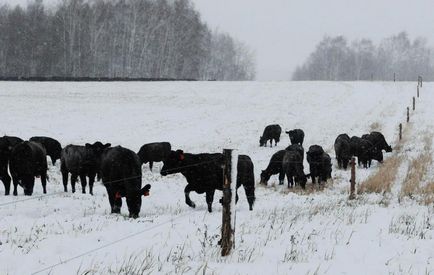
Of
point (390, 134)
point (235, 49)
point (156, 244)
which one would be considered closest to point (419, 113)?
point (390, 134)

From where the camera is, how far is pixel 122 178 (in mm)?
11023

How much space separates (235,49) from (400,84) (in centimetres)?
6583

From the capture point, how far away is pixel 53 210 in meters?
11.3

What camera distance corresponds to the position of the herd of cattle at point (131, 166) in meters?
11.0

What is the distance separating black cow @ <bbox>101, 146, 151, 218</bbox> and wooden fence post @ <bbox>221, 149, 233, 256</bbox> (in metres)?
3.86

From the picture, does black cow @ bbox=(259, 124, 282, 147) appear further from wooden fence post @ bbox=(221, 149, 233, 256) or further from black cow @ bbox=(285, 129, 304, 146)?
wooden fence post @ bbox=(221, 149, 233, 256)

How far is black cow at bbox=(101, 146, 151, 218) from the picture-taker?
10609mm

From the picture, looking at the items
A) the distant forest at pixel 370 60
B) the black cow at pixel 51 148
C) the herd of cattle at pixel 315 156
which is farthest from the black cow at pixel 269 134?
the distant forest at pixel 370 60

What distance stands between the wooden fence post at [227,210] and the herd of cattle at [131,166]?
3362 millimetres

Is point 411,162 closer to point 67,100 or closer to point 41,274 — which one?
point 41,274

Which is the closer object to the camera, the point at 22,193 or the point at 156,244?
the point at 156,244

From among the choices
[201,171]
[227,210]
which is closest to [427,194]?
[201,171]

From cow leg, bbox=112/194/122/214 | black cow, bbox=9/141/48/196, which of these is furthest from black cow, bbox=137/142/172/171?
cow leg, bbox=112/194/122/214

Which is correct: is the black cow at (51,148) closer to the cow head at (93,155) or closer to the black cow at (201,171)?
the cow head at (93,155)
